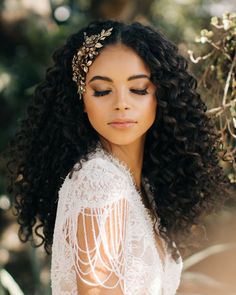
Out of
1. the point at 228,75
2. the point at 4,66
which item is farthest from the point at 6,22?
the point at 228,75

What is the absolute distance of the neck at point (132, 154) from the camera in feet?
7.78

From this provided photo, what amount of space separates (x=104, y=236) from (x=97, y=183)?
0.19 metres

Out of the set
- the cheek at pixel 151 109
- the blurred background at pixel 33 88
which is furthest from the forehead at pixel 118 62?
the blurred background at pixel 33 88

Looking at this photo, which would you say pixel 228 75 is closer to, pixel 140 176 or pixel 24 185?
pixel 140 176

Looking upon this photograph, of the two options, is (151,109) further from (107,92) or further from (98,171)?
(98,171)

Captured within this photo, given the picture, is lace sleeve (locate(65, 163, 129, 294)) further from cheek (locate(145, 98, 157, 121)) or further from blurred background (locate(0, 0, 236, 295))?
blurred background (locate(0, 0, 236, 295))

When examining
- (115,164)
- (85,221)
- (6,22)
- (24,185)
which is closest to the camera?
(85,221)

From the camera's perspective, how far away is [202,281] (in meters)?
5.31

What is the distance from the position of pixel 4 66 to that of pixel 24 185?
186 inches

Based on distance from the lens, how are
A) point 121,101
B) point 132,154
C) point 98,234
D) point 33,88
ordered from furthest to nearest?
point 33,88 → point 132,154 → point 121,101 → point 98,234

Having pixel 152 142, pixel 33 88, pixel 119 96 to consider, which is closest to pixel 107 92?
pixel 119 96

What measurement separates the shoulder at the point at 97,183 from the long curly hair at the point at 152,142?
4.8 inches

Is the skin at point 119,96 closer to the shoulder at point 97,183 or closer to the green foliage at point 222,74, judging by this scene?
the shoulder at point 97,183

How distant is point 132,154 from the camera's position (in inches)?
95.7
